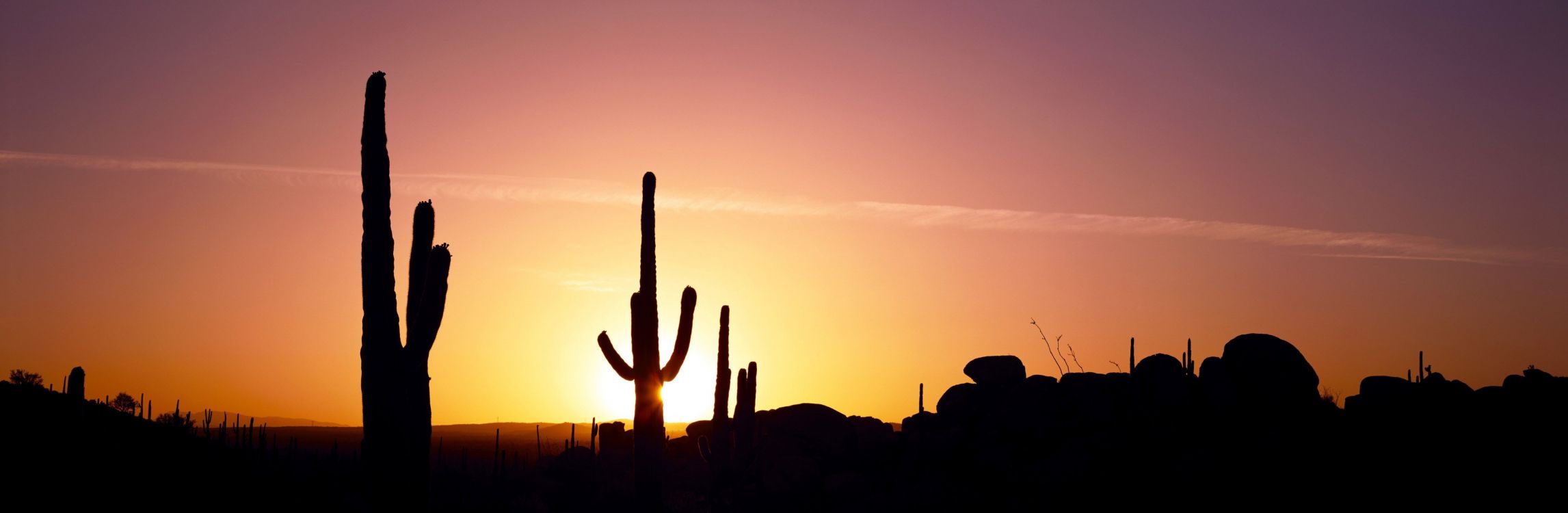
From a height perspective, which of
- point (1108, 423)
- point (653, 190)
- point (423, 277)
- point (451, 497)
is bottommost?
point (451, 497)

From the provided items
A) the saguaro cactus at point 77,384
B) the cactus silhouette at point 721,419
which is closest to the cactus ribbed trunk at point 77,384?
the saguaro cactus at point 77,384

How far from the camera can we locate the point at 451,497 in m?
35.1

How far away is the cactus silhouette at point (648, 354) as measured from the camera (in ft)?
76.4

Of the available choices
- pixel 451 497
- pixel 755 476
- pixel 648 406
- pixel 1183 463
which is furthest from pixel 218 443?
pixel 1183 463

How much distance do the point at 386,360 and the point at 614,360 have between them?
30.8 ft

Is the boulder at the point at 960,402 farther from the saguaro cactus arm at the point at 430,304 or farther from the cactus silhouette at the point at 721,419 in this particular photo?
the saguaro cactus arm at the point at 430,304

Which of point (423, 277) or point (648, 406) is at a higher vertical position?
point (423, 277)

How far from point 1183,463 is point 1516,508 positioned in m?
6.58

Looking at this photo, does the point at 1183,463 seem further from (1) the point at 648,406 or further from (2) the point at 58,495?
(2) the point at 58,495

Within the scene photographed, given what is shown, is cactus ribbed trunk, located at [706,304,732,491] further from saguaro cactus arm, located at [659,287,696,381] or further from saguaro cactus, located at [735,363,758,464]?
saguaro cactus arm, located at [659,287,696,381]

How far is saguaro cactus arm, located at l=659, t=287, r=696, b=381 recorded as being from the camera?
23547mm

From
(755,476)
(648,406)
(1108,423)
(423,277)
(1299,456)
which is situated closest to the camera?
(423,277)

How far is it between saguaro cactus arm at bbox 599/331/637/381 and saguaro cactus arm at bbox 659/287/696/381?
651 mm

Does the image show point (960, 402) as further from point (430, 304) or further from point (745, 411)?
point (430, 304)
